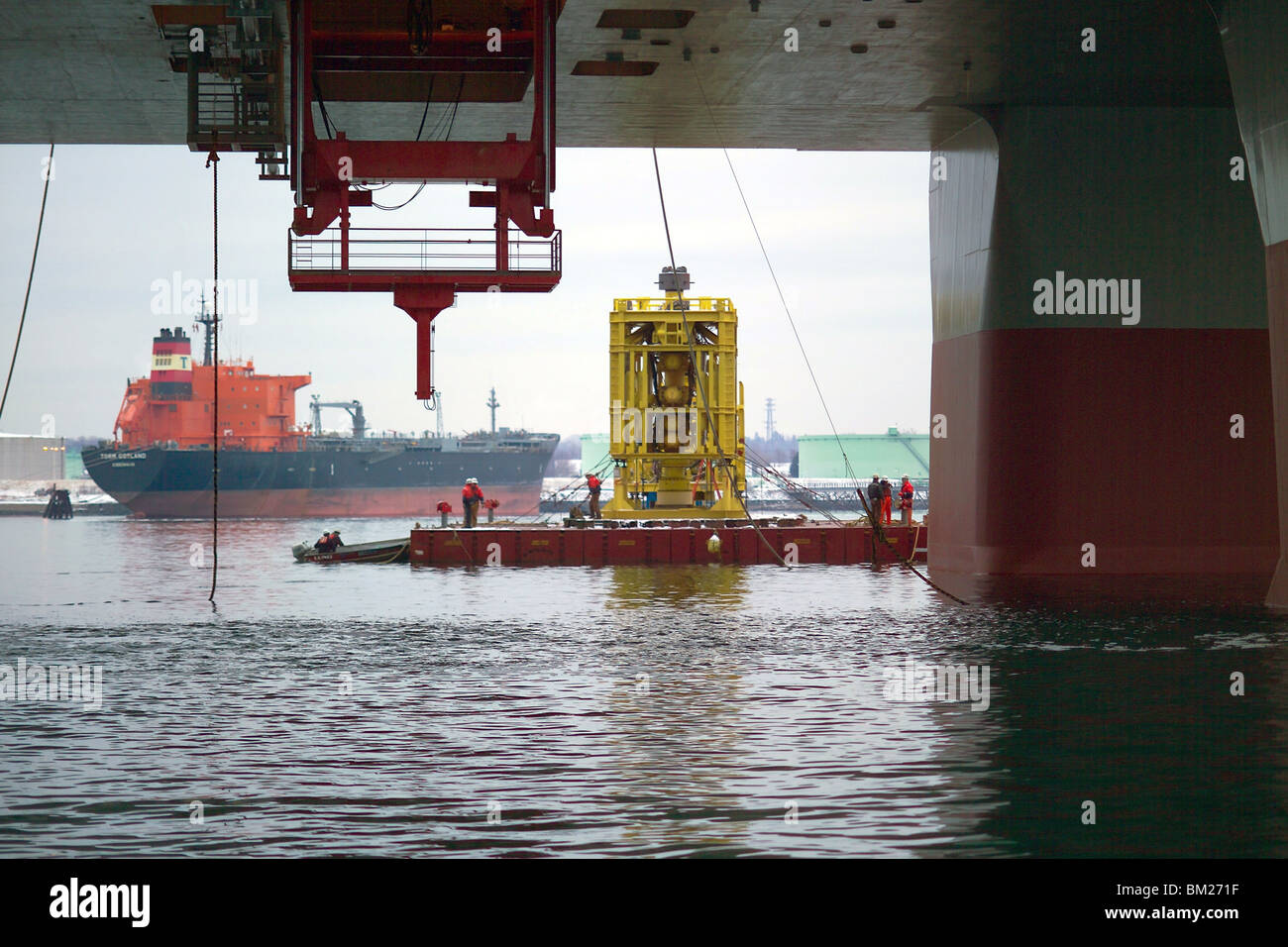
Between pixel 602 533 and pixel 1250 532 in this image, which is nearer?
pixel 1250 532

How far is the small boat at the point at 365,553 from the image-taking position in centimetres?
4316

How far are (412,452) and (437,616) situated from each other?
275ft

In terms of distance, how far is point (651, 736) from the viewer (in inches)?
485

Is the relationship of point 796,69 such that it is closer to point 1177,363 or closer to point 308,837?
point 1177,363

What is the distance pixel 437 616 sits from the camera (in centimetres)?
2536

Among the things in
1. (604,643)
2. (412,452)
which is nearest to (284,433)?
(412,452)

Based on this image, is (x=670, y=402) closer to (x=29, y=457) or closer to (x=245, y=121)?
(x=245, y=121)

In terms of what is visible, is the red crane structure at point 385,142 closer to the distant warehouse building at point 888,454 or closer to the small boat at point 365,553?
the small boat at point 365,553

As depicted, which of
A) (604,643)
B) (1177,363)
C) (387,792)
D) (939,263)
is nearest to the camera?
(387,792)
